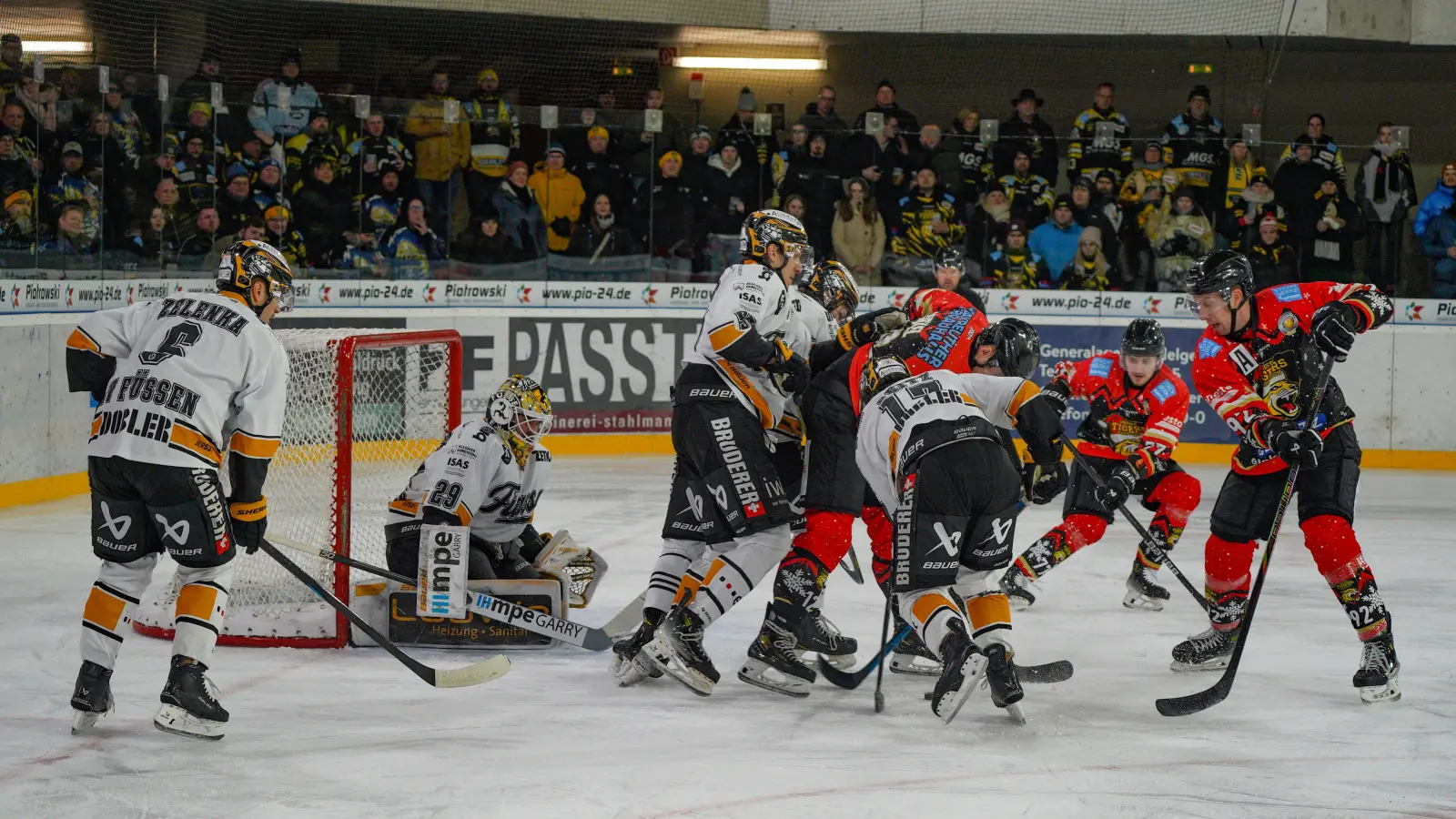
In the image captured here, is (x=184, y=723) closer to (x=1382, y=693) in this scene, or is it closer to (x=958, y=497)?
(x=958, y=497)

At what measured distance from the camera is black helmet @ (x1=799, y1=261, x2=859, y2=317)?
5059 millimetres

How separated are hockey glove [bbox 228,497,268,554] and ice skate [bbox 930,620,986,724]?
184 centimetres

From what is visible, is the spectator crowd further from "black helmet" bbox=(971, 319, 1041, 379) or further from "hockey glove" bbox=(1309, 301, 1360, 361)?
"black helmet" bbox=(971, 319, 1041, 379)

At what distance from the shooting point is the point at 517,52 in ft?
40.7

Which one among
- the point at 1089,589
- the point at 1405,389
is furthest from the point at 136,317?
the point at 1405,389

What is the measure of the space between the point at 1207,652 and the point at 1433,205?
22.1 ft

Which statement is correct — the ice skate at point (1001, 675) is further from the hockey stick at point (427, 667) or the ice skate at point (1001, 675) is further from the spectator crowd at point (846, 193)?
the spectator crowd at point (846, 193)

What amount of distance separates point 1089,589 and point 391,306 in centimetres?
547

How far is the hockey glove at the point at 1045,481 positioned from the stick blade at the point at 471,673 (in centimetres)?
166

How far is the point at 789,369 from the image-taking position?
461cm

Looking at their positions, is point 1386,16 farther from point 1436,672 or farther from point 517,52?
point 1436,672

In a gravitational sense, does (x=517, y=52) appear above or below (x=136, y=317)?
above

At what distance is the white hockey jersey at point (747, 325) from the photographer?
15.0 ft

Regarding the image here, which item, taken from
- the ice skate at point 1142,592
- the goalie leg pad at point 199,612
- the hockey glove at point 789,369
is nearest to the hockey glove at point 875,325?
the hockey glove at point 789,369
